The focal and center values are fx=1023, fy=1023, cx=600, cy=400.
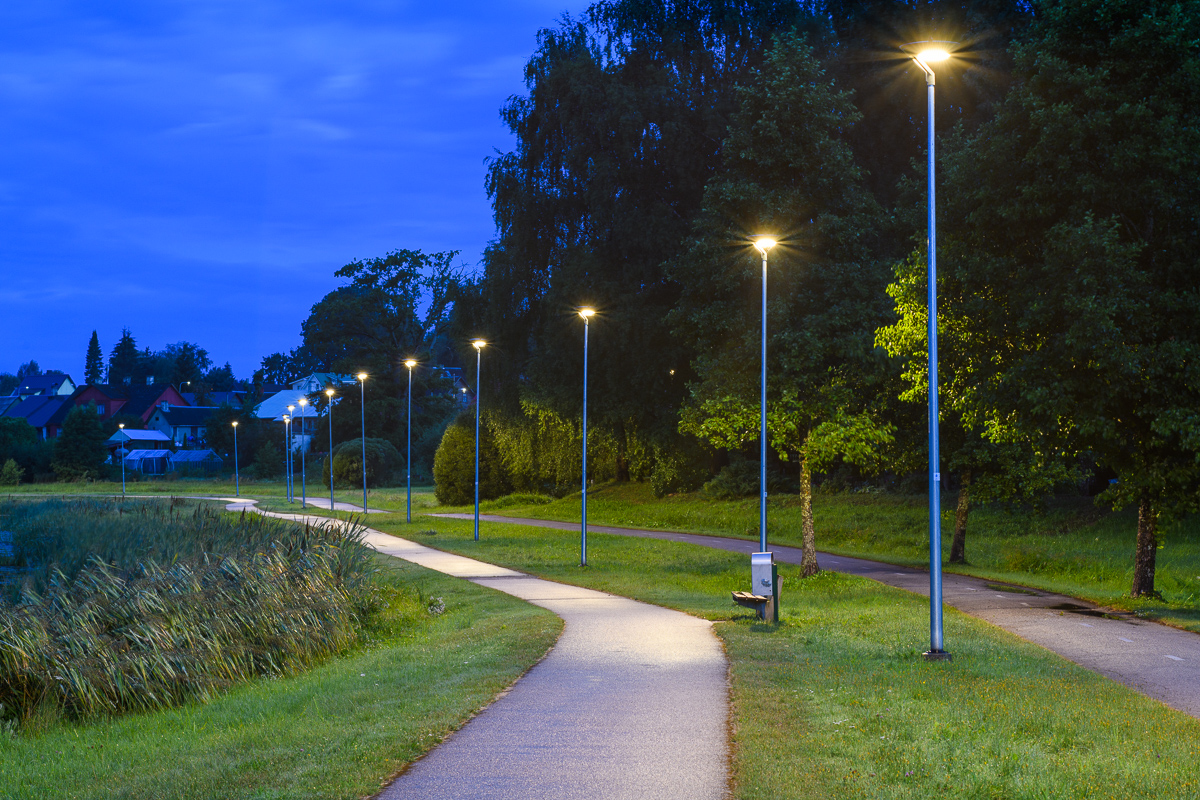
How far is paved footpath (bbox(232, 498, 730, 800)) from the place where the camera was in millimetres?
6770

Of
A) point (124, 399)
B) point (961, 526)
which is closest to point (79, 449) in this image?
point (124, 399)

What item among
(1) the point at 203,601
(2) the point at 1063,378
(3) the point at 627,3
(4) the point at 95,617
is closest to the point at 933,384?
(2) the point at 1063,378

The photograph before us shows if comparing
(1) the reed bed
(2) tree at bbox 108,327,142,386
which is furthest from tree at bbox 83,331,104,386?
(1) the reed bed

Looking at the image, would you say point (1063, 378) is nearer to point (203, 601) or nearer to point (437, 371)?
point (203, 601)

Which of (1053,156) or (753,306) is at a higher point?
(1053,156)

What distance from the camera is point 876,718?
862 centimetres

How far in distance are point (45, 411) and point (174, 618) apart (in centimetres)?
11763

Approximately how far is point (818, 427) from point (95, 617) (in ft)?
50.5

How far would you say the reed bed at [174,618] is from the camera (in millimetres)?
11172

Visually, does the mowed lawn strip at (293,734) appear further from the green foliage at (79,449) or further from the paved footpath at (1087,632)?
the green foliage at (79,449)

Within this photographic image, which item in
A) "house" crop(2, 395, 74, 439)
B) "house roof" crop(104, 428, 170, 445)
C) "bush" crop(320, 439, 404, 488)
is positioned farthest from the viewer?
"house" crop(2, 395, 74, 439)

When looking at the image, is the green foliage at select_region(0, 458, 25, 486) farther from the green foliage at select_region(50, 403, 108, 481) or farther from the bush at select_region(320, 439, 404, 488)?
the bush at select_region(320, 439, 404, 488)

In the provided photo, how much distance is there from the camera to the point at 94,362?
17825 cm

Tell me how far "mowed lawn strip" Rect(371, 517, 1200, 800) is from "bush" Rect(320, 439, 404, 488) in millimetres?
63324
